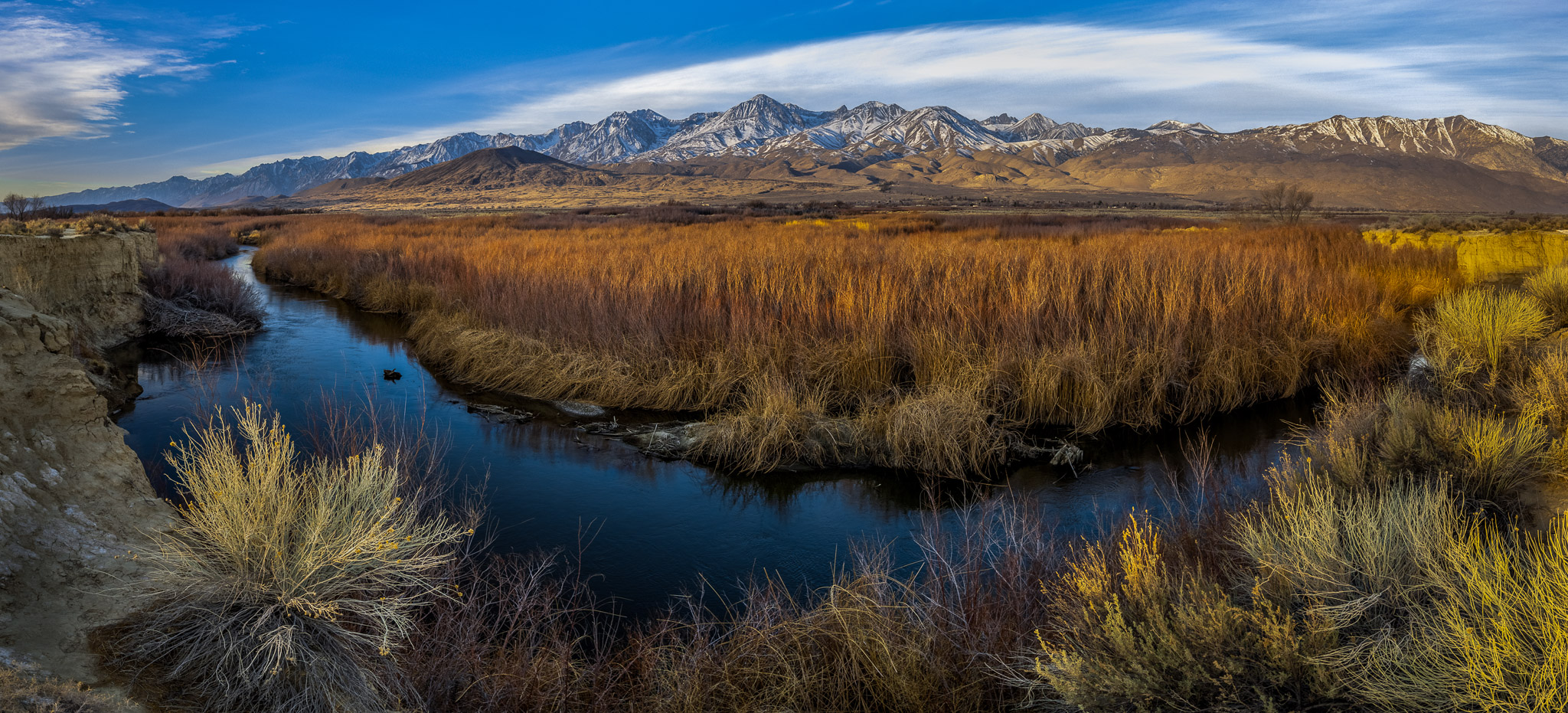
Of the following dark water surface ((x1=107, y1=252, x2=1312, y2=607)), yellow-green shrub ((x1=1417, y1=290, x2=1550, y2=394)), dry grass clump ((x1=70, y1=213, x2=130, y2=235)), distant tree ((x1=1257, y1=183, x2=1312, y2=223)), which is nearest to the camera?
dark water surface ((x1=107, y1=252, x2=1312, y2=607))

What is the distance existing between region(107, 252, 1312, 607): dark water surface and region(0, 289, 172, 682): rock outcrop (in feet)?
2.97

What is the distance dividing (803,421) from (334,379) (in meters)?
7.34

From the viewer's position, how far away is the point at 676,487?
7.21 m

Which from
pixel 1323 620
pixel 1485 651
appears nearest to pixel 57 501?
pixel 1323 620

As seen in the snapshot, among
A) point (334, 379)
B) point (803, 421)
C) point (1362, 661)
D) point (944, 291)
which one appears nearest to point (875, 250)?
point (944, 291)

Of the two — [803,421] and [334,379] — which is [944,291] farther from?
[334,379]

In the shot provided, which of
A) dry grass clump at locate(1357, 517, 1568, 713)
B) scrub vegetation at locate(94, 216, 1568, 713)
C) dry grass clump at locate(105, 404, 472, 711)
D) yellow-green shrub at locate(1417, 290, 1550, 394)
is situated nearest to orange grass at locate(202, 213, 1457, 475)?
yellow-green shrub at locate(1417, 290, 1550, 394)

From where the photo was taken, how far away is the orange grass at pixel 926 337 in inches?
316

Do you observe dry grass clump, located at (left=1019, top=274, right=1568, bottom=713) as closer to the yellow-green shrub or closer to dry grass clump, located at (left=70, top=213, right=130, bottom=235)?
the yellow-green shrub

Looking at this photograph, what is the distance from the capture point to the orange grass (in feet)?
26.3

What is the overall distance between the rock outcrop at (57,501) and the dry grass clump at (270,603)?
0.22 metres

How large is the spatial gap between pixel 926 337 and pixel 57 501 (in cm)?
779

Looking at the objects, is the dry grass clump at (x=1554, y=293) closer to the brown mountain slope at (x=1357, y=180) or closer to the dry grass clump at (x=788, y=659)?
the dry grass clump at (x=788, y=659)

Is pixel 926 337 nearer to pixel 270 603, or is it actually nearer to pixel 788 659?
pixel 788 659
